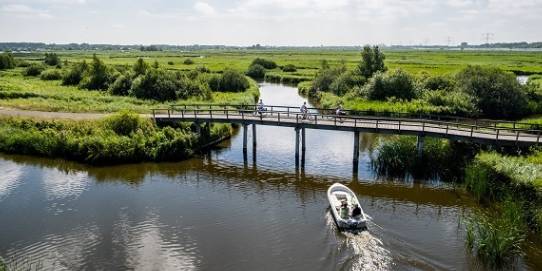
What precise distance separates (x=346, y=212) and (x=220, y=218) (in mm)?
7818

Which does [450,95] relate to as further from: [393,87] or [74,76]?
[74,76]

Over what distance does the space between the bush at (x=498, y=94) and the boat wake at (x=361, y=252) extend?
39000 mm

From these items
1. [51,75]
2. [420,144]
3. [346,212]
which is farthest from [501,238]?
[51,75]

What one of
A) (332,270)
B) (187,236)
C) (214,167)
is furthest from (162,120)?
(332,270)

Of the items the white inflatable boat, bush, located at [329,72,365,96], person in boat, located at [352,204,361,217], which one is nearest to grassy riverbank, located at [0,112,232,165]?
the white inflatable boat

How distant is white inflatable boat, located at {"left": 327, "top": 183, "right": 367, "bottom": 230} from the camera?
25.4 metres

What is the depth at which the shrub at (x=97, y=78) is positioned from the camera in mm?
76812

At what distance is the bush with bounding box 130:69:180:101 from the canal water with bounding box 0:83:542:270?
25.5m

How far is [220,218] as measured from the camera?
2822 centimetres

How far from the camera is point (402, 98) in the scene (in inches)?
2395

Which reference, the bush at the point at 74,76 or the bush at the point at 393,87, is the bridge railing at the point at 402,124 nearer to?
the bush at the point at 393,87

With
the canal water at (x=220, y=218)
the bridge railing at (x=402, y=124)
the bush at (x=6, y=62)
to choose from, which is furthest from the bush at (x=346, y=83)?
the bush at (x=6, y=62)

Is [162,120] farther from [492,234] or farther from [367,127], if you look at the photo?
[492,234]

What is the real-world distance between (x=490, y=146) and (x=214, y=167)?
2243cm
